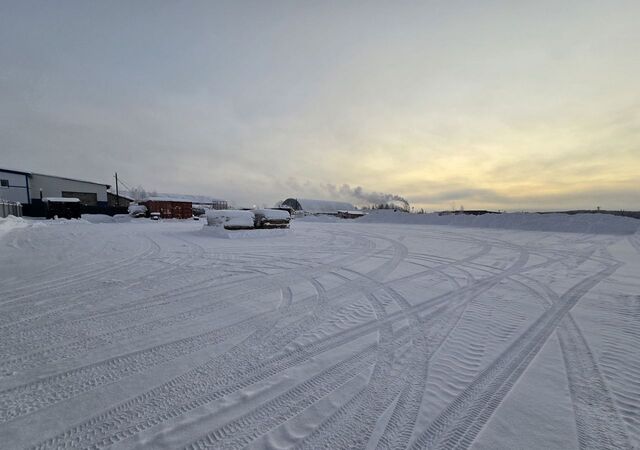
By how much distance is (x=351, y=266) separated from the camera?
7840 millimetres

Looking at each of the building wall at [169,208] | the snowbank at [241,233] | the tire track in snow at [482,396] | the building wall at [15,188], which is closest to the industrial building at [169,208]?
the building wall at [169,208]

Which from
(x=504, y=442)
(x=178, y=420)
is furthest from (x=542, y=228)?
(x=178, y=420)

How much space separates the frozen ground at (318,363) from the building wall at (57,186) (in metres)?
48.4

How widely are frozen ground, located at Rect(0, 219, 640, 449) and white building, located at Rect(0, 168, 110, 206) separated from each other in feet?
152

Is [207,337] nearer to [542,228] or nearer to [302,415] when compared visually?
[302,415]

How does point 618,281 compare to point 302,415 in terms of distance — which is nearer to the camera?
point 302,415

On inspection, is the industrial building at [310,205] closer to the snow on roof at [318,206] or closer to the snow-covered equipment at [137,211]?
the snow on roof at [318,206]

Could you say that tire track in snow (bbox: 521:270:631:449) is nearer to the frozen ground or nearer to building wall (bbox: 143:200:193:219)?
the frozen ground

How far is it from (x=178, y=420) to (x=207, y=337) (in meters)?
1.40

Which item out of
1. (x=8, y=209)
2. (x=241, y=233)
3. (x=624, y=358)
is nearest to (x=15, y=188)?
(x=8, y=209)

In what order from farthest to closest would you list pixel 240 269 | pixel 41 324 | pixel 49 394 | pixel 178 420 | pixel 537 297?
pixel 240 269, pixel 537 297, pixel 41 324, pixel 49 394, pixel 178 420

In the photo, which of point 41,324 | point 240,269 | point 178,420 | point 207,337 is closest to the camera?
point 178,420

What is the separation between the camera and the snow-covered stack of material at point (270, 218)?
1681 centimetres

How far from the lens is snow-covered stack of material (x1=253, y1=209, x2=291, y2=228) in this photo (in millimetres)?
16812
